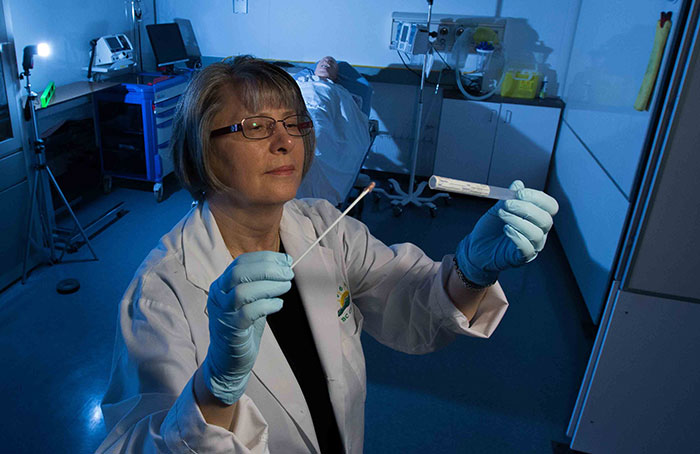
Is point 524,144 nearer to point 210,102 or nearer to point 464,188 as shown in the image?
point 464,188

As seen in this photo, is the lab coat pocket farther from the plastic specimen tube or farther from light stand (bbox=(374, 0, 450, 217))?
light stand (bbox=(374, 0, 450, 217))

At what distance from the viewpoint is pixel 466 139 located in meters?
4.32

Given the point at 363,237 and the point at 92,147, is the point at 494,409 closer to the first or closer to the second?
the point at 363,237

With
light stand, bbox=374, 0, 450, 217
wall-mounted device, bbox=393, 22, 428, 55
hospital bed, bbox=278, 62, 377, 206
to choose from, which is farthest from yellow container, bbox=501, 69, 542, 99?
hospital bed, bbox=278, 62, 377, 206

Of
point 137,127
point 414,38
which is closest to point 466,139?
point 414,38

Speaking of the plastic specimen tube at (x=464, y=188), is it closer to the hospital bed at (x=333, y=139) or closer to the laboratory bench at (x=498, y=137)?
the hospital bed at (x=333, y=139)

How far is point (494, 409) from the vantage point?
2.22 metres

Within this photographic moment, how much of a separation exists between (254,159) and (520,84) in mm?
3719

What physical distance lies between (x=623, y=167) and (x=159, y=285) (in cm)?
238

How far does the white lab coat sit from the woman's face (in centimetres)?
13

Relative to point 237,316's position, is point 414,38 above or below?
above

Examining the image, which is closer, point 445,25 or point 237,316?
point 237,316

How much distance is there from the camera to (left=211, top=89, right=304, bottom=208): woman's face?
3.46 feet

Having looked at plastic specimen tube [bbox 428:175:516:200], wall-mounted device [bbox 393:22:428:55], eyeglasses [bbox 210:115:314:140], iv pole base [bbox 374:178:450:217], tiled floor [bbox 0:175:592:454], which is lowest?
tiled floor [bbox 0:175:592:454]
